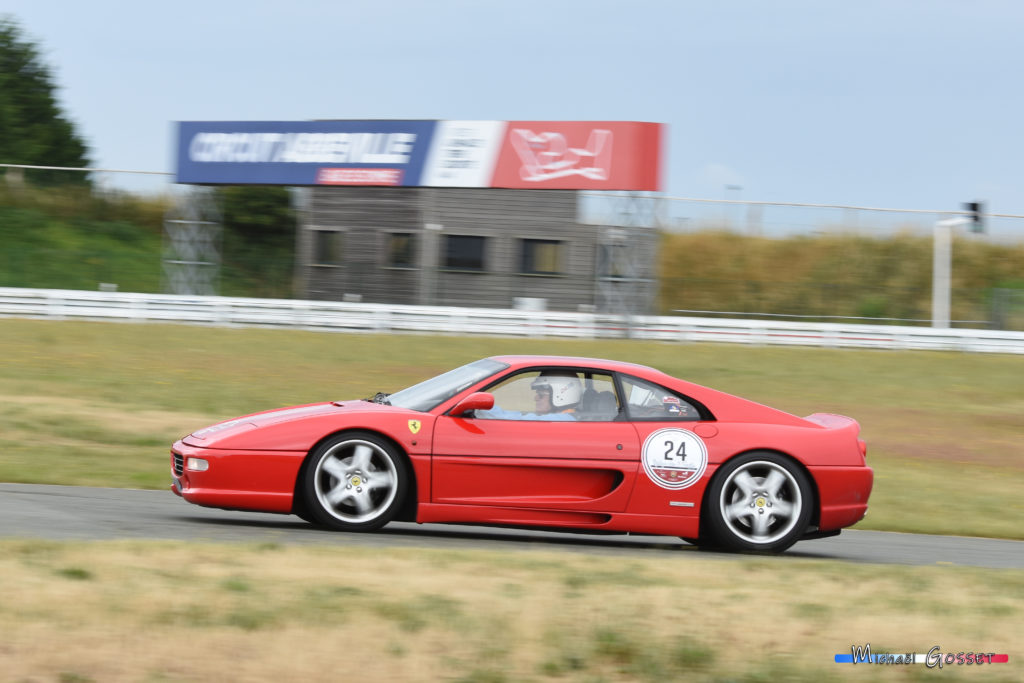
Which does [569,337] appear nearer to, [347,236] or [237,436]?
[347,236]

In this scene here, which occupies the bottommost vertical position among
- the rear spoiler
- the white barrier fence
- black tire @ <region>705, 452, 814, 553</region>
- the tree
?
black tire @ <region>705, 452, 814, 553</region>

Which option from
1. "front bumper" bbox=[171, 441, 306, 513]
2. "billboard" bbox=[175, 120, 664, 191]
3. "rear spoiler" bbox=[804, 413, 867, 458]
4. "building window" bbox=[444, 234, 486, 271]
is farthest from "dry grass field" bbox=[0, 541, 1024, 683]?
"building window" bbox=[444, 234, 486, 271]

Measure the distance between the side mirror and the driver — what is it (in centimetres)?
10

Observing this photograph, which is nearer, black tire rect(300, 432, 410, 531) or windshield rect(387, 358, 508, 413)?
black tire rect(300, 432, 410, 531)

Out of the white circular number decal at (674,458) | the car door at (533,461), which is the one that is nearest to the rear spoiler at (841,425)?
the white circular number decal at (674,458)

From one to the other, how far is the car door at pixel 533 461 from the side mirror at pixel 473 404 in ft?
0.15

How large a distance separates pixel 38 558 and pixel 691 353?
23098 mm

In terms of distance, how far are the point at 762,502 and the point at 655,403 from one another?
925mm

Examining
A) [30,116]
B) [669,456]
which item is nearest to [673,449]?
[669,456]

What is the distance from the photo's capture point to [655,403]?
25.0 feet

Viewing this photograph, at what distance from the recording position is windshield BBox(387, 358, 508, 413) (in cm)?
745

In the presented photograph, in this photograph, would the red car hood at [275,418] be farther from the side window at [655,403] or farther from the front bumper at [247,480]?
the side window at [655,403]

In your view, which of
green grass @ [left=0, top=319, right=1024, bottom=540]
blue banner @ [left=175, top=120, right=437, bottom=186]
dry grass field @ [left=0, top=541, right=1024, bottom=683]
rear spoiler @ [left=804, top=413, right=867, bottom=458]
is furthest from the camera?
blue banner @ [left=175, top=120, right=437, bottom=186]
